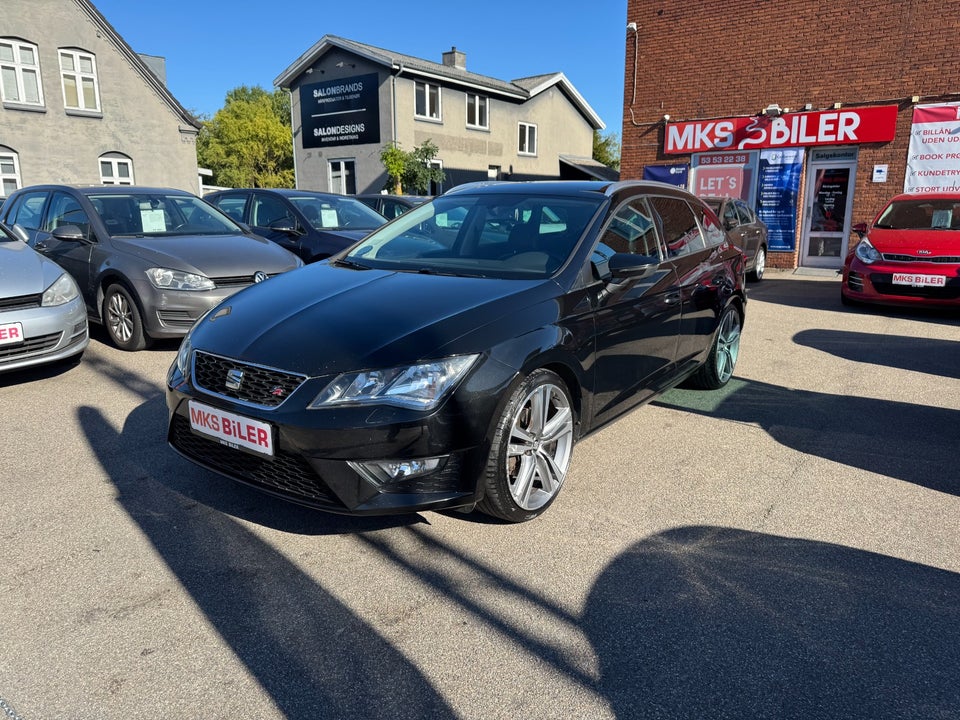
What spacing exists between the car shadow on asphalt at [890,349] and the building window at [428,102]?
75.5 feet

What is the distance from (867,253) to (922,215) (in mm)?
1085

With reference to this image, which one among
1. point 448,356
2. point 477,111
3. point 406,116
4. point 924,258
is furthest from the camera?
point 477,111

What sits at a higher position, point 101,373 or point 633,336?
point 633,336

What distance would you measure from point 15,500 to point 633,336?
11.0 ft

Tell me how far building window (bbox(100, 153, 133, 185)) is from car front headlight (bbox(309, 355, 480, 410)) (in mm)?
25312

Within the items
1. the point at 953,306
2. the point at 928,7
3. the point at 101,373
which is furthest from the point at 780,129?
the point at 101,373

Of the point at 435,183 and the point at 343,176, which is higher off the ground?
the point at 343,176

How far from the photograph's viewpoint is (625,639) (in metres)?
2.45

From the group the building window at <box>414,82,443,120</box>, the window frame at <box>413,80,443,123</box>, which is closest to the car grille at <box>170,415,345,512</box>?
the window frame at <box>413,80,443,123</box>

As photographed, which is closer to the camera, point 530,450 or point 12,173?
point 530,450

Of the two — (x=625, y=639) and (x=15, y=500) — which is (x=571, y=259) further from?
(x=15, y=500)

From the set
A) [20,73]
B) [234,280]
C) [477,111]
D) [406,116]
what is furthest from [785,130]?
[20,73]

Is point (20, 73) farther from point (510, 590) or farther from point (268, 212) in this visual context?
point (510, 590)

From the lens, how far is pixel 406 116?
2728cm
